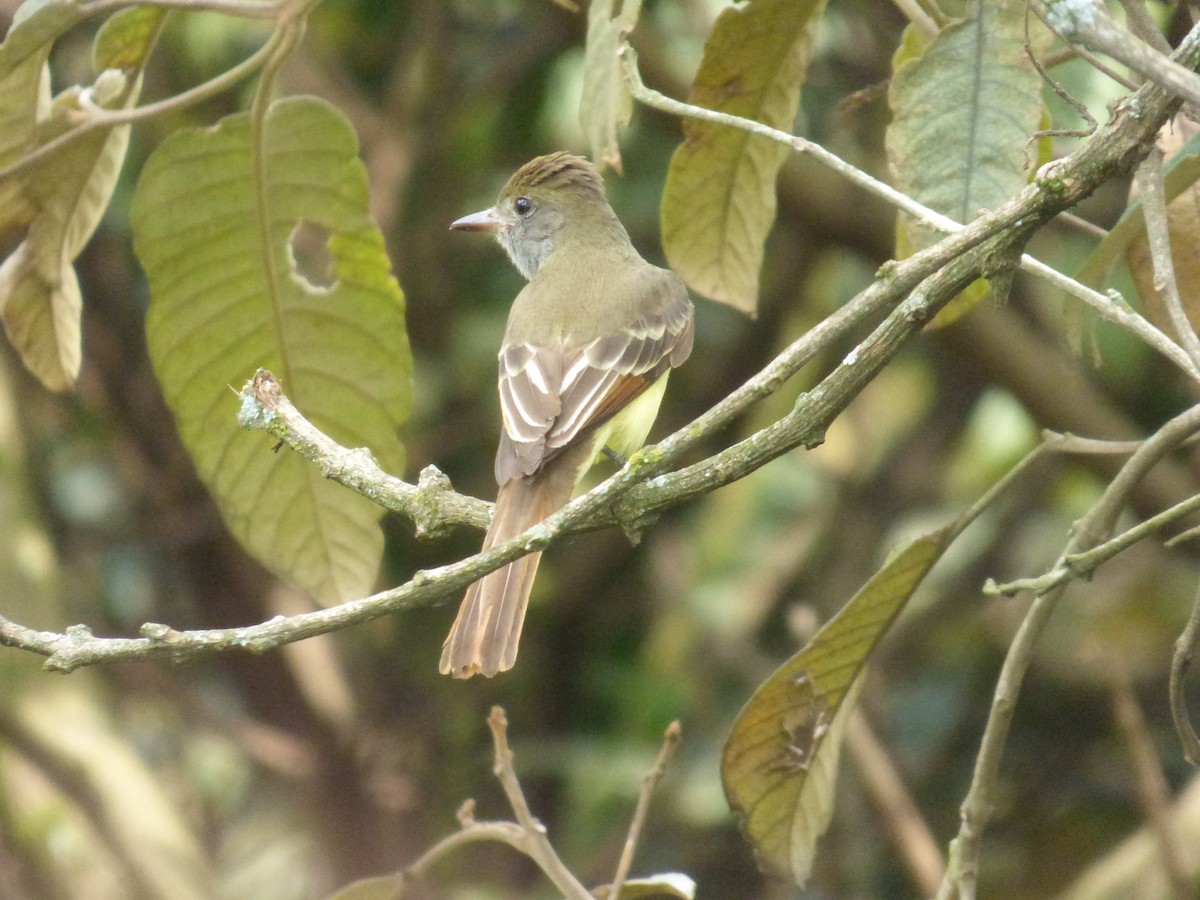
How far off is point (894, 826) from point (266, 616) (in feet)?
6.39

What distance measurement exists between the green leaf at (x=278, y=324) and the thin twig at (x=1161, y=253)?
4.79ft

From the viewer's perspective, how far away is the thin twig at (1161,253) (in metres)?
1.75

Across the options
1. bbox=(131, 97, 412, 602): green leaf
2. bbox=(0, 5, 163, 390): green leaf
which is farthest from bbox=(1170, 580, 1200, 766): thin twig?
bbox=(0, 5, 163, 390): green leaf

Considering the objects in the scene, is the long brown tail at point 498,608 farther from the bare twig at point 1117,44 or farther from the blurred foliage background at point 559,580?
the blurred foliage background at point 559,580

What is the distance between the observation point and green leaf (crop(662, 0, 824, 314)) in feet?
8.95

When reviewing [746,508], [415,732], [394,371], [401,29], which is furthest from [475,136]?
[394,371]

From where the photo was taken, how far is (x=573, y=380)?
10.8 ft

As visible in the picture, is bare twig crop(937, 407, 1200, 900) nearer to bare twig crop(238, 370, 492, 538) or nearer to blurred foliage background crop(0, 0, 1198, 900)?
bare twig crop(238, 370, 492, 538)

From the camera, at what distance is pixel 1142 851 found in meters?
3.82

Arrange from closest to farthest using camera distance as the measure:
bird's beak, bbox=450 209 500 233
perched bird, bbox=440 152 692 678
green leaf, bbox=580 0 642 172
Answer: green leaf, bbox=580 0 642 172 < perched bird, bbox=440 152 692 678 < bird's beak, bbox=450 209 500 233

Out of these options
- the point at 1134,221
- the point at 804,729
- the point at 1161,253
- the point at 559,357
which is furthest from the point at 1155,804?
the point at 1161,253

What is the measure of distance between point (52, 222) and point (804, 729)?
4.86 feet

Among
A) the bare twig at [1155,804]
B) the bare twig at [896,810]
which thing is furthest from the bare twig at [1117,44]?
the bare twig at [896,810]

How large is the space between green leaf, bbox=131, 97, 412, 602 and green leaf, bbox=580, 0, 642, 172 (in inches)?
31.9
